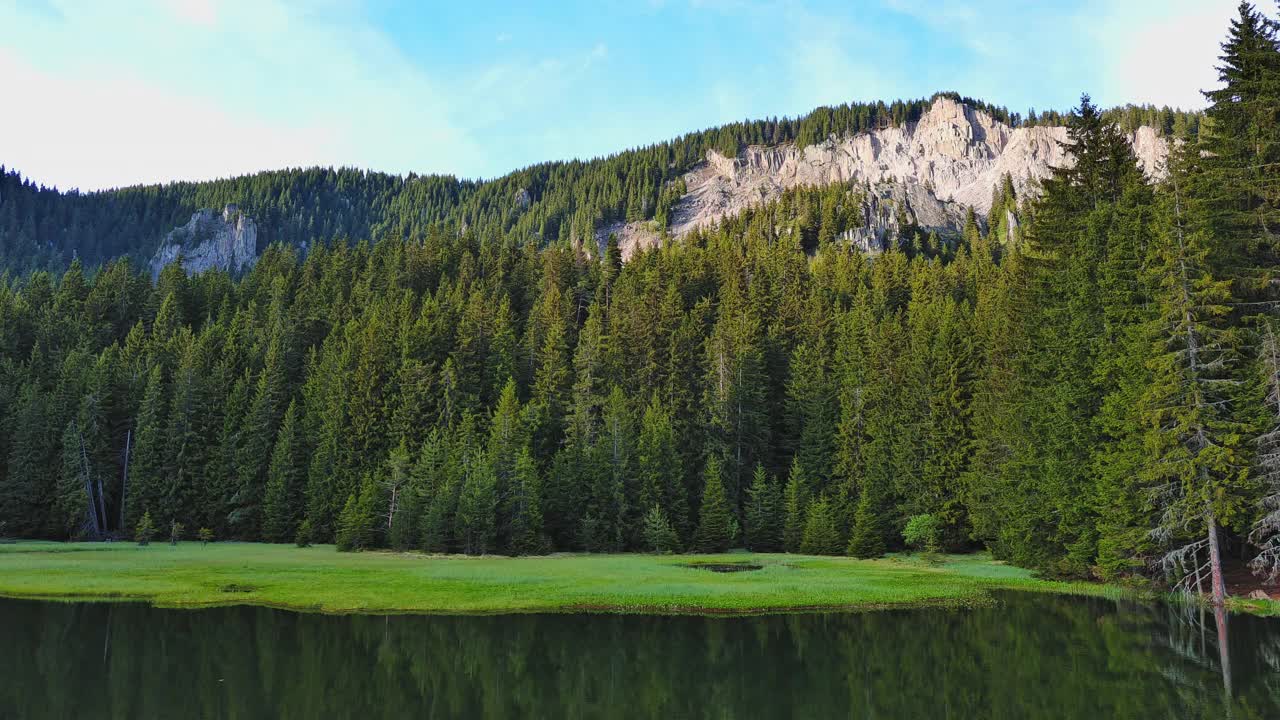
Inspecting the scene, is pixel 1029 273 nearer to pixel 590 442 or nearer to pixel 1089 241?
pixel 1089 241

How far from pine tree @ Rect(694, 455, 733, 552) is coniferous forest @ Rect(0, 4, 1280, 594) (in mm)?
296

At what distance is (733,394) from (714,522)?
16753mm

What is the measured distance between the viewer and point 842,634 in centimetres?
2741

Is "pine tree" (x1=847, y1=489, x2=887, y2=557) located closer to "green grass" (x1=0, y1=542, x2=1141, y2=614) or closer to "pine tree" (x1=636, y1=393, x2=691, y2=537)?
"green grass" (x1=0, y1=542, x2=1141, y2=614)

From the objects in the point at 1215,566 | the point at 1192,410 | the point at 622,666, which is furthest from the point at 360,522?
the point at 1192,410

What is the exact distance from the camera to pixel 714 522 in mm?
65812

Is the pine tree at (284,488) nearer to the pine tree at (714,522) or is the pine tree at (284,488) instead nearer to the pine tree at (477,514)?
the pine tree at (477,514)

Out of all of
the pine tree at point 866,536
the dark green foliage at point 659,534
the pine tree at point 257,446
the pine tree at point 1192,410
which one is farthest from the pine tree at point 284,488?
the pine tree at point 1192,410

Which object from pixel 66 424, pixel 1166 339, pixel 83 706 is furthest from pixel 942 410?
pixel 66 424

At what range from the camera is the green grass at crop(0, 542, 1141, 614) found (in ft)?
109

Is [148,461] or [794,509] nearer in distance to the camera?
[794,509]

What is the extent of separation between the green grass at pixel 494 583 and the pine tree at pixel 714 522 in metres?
10.7

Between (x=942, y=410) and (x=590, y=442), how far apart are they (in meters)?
31.5

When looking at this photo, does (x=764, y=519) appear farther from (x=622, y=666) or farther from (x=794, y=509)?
(x=622, y=666)
